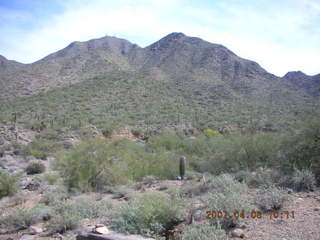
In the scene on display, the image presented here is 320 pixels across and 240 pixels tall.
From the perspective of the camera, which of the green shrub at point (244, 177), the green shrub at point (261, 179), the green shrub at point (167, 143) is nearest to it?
the green shrub at point (261, 179)

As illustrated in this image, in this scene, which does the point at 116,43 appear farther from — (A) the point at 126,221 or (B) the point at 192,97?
(A) the point at 126,221

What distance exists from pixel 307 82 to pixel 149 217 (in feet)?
208

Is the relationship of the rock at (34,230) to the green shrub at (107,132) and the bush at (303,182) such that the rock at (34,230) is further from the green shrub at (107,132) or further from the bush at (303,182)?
the green shrub at (107,132)

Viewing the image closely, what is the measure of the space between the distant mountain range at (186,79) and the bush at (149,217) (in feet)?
110

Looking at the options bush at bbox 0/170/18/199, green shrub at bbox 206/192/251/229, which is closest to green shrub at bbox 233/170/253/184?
green shrub at bbox 206/192/251/229

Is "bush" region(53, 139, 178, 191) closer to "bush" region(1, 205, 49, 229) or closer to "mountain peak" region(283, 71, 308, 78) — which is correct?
"bush" region(1, 205, 49, 229)

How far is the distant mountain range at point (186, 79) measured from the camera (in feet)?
142

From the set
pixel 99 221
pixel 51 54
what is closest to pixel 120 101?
pixel 99 221

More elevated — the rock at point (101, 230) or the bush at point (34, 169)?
the rock at point (101, 230)

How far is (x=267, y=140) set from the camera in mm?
12070

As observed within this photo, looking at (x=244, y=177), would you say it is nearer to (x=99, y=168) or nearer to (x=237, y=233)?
(x=237, y=233)

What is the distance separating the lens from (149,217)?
5.82 meters
